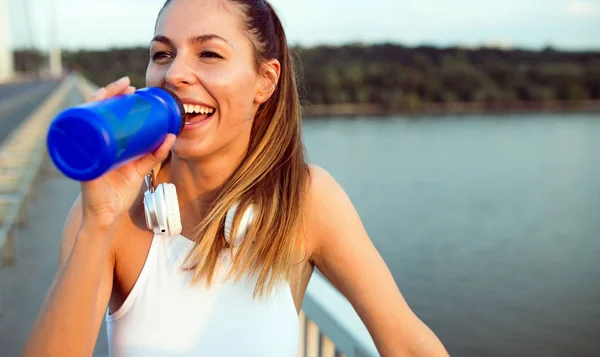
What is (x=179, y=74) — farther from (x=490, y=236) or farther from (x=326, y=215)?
(x=490, y=236)

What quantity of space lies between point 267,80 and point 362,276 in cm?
53

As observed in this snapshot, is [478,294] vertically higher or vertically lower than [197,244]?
lower

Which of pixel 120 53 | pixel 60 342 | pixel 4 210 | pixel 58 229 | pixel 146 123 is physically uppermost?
pixel 146 123

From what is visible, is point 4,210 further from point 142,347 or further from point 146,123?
point 146,123

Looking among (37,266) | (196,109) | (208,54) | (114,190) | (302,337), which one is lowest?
(37,266)

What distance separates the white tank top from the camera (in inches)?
57.6

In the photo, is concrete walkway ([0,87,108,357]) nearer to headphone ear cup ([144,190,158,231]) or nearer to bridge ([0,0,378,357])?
bridge ([0,0,378,357])

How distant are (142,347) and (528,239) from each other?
21.6m

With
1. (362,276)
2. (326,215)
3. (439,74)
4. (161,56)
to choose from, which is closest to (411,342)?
(362,276)

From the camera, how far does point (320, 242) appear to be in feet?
5.30

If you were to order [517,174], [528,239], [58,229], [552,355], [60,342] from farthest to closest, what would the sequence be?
[517,174], [528,239], [552,355], [58,229], [60,342]

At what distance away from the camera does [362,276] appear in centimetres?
157

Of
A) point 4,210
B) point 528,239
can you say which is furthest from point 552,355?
point 4,210

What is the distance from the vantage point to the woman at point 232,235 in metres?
1.44
